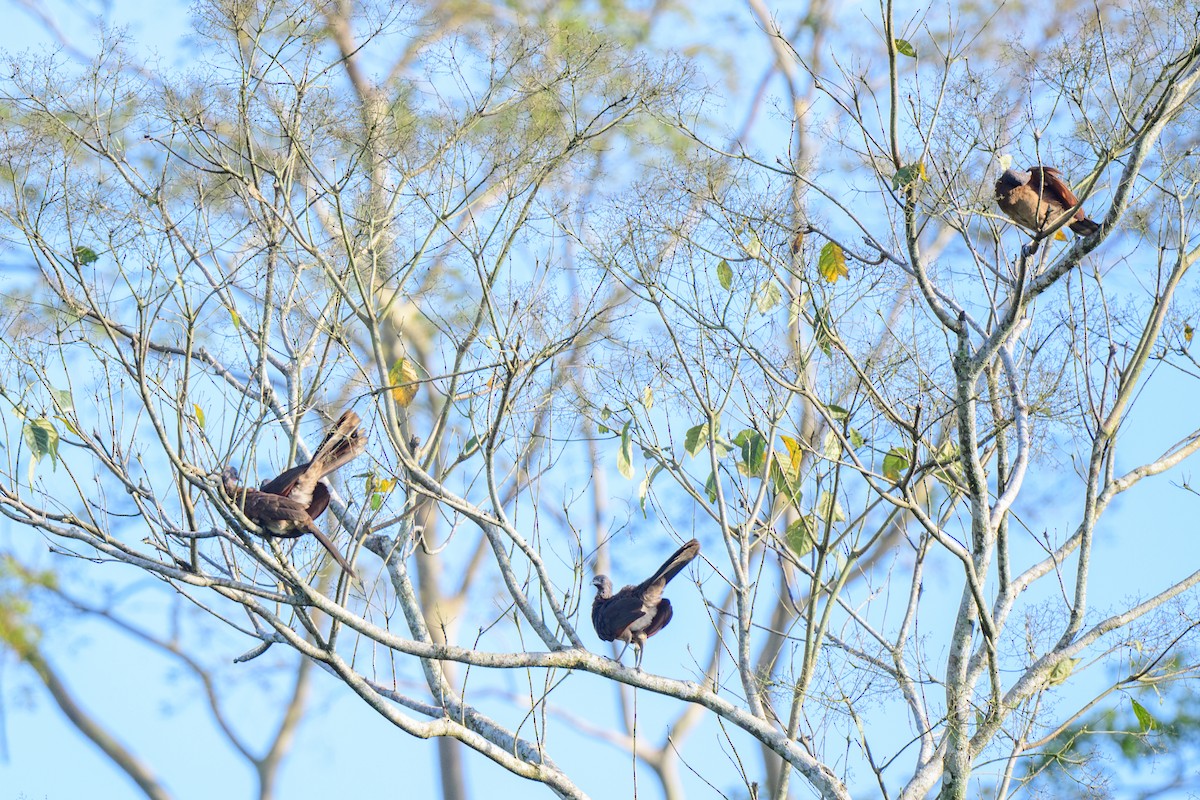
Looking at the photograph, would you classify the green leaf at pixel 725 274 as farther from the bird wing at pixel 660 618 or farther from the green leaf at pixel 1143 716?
the green leaf at pixel 1143 716

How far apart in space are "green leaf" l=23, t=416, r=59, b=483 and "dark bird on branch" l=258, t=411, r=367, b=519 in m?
0.60

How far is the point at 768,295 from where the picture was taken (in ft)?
13.9

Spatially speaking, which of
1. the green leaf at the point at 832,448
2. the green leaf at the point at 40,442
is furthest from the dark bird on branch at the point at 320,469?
the green leaf at the point at 832,448

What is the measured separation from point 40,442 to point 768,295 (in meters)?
2.28

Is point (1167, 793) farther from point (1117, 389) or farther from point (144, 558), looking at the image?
point (144, 558)

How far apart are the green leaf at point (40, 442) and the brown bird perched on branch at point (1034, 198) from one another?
113 inches

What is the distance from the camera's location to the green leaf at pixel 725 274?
13.7 feet

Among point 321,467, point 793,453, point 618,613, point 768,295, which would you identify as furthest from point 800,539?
point 321,467

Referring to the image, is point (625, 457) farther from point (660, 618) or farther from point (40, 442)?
point (40, 442)

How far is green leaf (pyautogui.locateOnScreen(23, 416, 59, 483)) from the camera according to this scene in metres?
3.71

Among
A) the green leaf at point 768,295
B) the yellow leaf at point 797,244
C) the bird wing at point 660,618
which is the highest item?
the yellow leaf at point 797,244

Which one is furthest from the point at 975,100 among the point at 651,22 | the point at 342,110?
the point at 651,22

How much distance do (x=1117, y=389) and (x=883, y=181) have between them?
1.28 m

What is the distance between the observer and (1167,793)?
6.14 meters
